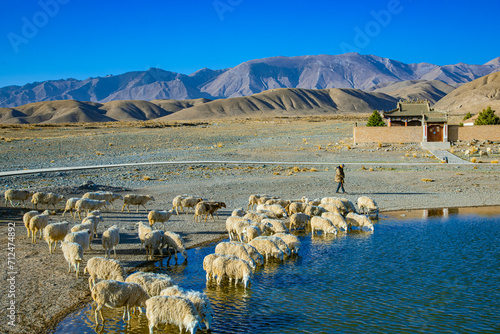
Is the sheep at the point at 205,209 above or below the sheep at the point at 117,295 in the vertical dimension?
above

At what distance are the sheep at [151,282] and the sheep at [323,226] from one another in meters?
7.80

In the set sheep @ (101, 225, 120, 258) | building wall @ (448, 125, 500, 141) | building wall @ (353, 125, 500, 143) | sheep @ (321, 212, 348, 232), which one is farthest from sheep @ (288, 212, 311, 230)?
building wall @ (448, 125, 500, 141)

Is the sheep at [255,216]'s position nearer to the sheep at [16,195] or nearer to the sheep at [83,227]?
the sheep at [83,227]

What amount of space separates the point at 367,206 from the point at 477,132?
3502cm

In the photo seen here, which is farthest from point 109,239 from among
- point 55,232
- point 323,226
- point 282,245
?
point 323,226

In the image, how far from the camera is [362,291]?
10.4m

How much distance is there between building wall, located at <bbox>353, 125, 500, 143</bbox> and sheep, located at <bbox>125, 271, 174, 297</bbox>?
42.5 metres

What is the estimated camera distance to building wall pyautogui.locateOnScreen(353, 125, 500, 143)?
158ft

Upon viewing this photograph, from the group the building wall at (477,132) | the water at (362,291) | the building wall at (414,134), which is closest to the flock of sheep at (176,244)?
the water at (362,291)

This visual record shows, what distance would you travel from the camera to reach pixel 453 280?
435 inches

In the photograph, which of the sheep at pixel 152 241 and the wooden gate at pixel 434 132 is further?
the wooden gate at pixel 434 132

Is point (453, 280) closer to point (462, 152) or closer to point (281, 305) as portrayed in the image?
point (281, 305)

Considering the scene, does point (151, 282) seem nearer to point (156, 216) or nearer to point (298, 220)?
point (156, 216)

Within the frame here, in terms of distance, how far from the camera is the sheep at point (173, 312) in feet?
26.2
